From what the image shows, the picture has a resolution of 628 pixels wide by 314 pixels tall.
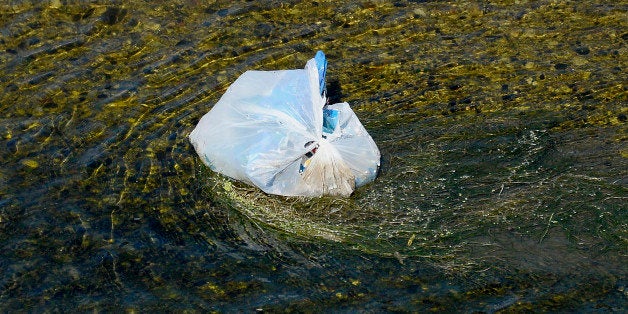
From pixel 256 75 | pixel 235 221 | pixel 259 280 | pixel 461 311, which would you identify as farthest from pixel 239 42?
pixel 461 311

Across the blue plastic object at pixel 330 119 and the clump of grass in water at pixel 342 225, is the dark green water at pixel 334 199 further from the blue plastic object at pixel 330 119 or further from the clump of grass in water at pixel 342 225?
the blue plastic object at pixel 330 119

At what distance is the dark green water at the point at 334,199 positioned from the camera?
432cm

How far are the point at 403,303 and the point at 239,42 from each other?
276 centimetres

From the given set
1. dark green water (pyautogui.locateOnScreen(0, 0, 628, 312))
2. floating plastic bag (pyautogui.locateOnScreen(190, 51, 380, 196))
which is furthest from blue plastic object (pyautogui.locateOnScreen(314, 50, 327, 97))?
dark green water (pyautogui.locateOnScreen(0, 0, 628, 312))

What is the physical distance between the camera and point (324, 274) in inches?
173

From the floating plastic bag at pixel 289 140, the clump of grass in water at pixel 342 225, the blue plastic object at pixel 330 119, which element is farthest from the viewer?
the blue plastic object at pixel 330 119

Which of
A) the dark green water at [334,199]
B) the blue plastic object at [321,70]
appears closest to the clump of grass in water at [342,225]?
the dark green water at [334,199]

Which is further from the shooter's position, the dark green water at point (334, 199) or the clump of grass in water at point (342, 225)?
the clump of grass in water at point (342, 225)

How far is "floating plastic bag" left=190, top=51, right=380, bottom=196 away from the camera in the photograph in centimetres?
477

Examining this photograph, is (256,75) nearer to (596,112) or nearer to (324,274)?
(324,274)

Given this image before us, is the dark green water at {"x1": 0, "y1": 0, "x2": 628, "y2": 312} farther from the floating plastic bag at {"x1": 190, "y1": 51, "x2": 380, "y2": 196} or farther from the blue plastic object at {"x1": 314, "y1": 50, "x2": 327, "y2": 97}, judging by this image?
the blue plastic object at {"x1": 314, "y1": 50, "x2": 327, "y2": 97}

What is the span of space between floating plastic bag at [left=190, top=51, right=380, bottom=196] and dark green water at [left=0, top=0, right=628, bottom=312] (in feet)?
0.40

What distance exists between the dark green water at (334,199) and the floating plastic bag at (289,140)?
0.12m

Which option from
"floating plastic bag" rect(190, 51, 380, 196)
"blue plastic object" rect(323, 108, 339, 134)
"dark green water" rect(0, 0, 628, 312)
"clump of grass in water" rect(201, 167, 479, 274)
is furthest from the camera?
"blue plastic object" rect(323, 108, 339, 134)
